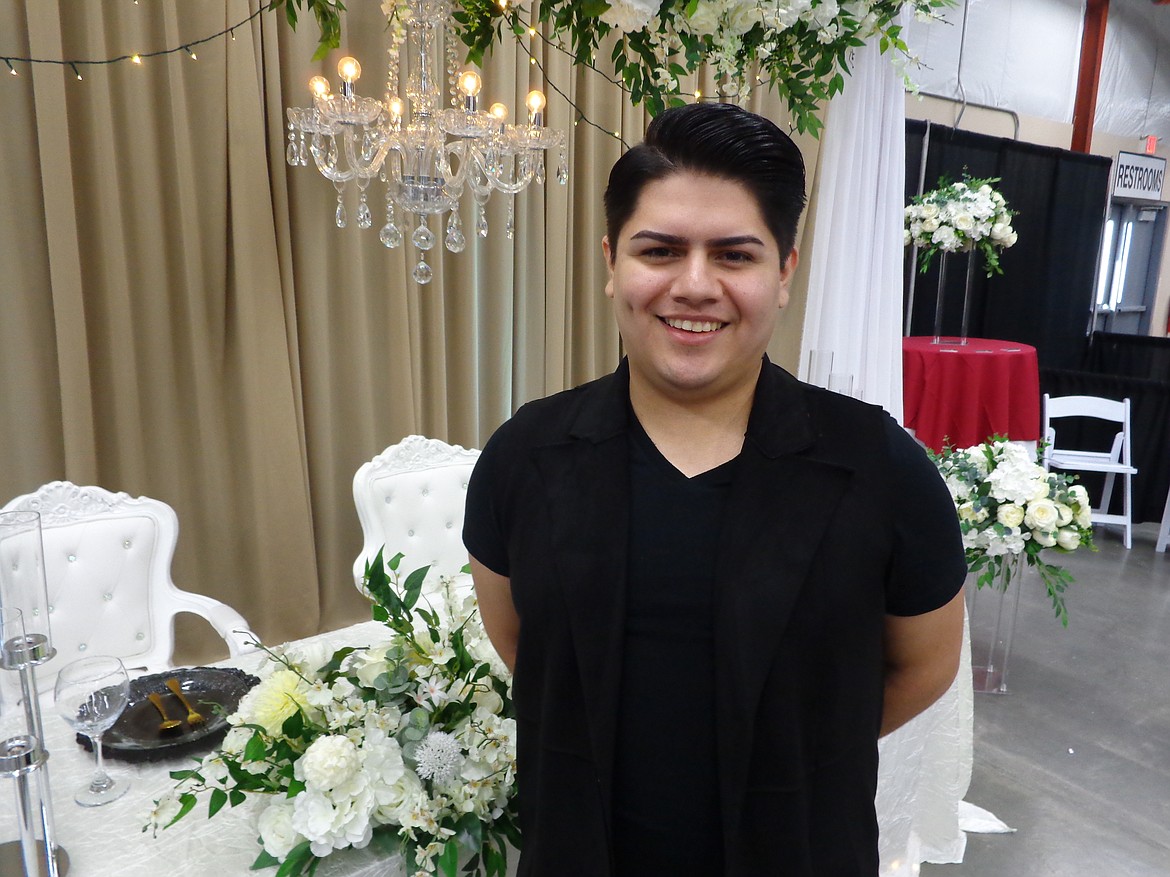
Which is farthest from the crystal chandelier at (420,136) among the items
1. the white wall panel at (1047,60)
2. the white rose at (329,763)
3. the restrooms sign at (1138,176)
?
the restrooms sign at (1138,176)

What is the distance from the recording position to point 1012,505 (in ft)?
8.80

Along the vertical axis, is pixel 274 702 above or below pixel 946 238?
below

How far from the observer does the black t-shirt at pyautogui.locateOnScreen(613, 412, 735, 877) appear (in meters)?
1.02

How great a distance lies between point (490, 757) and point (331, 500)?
90.9 inches

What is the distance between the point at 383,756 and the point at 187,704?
579mm

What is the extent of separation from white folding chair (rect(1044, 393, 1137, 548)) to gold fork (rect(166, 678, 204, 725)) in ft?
15.5

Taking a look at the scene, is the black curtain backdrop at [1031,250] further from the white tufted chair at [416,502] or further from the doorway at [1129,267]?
the white tufted chair at [416,502]

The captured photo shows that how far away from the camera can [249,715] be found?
120 centimetres

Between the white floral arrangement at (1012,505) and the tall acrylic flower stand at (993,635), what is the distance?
0.26m

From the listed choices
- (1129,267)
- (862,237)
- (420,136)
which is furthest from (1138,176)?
(420,136)

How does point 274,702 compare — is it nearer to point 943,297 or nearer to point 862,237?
point 862,237

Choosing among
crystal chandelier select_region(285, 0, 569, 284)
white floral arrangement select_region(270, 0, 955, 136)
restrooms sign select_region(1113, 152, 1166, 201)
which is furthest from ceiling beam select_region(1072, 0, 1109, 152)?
white floral arrangement select_region(270, 0, 955, 136)

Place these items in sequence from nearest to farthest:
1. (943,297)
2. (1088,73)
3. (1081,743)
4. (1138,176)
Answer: (1081,743) → (943,297) → (1088,73) → (1138,176)

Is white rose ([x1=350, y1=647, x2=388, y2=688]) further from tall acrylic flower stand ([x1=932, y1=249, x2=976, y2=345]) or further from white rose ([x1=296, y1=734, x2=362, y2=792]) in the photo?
tall acrylic flower stand ([x1=932, y1=249, x2=976, y2=345])
